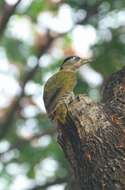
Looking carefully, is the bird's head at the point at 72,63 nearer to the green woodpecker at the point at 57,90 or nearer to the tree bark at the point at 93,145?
the green woodpecker at the point at 57,90

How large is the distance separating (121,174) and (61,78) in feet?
1.81

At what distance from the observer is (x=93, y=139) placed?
2520 millimetres

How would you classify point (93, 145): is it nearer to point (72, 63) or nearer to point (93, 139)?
point (93, 139)

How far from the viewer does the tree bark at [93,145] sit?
247 cm

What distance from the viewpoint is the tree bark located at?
247cm

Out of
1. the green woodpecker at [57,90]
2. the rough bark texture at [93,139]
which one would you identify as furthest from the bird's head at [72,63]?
the rough bark texture at [93,139]

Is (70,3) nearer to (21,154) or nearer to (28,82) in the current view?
(28,82)

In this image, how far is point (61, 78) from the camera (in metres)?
2.78

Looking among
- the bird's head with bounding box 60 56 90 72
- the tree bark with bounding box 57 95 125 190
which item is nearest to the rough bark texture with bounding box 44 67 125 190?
the tree bark with bounding box 57 95 125 190

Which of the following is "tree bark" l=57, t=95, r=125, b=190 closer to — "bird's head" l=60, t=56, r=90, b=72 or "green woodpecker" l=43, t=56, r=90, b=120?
"green woodpecker" l=43, t=56, r=90, b=120

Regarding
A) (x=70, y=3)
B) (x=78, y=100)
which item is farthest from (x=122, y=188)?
(x=70, y=3)

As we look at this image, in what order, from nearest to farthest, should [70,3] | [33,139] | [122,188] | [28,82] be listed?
[122,188]
[70,3]
[28,82]
[33,139]

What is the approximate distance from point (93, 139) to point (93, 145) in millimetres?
25

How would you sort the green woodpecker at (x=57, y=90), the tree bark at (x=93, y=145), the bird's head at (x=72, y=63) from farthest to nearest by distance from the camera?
the bird's head at (x=72, y=63)
the green woodpecker at (x=57, y=90)
the tree bark at (x=93, y=145)
